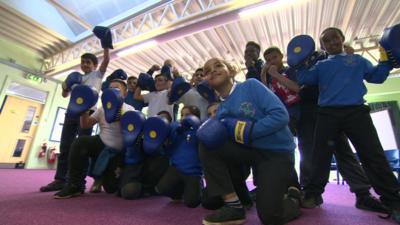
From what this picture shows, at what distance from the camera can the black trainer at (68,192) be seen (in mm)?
1500

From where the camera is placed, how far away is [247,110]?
116cm

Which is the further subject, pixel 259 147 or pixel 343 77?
pixel 343 77

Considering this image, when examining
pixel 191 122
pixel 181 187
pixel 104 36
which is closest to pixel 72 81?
pixel 104 36

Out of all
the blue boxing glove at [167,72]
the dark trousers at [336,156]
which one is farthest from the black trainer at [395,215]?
the blue boxing glove at [167,72]

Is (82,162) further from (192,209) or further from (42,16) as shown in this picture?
(42,16)

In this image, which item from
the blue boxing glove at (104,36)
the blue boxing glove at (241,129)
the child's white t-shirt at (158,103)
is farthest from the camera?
the child's white t-shirt at (158,103)

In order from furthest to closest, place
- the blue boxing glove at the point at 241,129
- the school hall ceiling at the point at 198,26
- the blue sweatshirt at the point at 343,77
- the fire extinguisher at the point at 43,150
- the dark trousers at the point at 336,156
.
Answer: the fire extinguisher at the point at 43,150, the school hall ceiling at the point at 198,26, the dark trousers at the point at 336,156, the blue sweatshirt at the point at 343,77, the blue boxing glove at the point at 241,129

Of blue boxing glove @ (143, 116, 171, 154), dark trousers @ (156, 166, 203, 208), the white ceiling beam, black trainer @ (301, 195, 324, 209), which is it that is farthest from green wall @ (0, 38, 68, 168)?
black trainer @ (301, 195, 324, 209)

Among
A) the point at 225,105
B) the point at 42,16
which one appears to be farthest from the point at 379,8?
the point at 42,16

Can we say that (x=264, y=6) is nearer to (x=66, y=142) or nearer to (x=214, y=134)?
(x=214, y=134)

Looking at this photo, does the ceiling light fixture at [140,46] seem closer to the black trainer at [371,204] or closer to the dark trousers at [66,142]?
the dark trousers at [66,142]

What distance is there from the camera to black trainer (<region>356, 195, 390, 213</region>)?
4.11ft

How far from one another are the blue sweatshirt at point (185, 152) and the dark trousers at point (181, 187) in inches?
1.5

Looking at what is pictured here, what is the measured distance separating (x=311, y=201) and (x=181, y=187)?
887 mm
